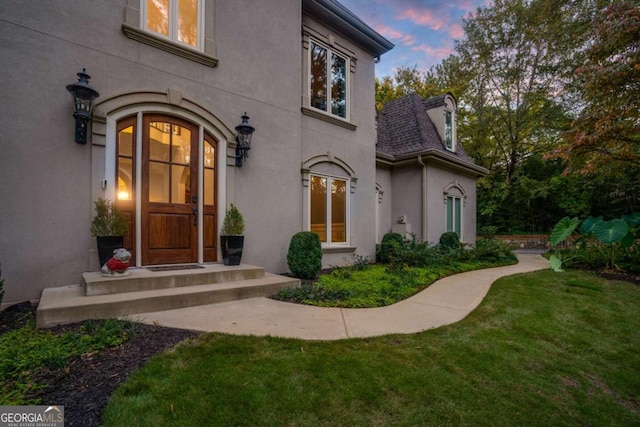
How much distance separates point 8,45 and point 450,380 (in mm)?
5808

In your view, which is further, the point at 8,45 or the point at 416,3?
the point at 416,3

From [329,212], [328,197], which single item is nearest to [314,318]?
[329,212]

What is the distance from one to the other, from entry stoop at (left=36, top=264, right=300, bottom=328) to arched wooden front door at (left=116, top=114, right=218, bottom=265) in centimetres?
37

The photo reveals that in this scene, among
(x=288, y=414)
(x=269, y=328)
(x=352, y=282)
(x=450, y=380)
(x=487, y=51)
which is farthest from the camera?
(x=487, y=51)

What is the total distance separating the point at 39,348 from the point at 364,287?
3943 mm

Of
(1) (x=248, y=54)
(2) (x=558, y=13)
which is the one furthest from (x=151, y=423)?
(2) (x=558, y=13)

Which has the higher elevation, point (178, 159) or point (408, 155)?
point (408, 155)

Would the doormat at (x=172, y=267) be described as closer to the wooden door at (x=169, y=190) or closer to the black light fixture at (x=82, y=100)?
the wooden door at (x=169, y=190)

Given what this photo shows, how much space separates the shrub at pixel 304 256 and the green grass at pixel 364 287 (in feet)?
0.95

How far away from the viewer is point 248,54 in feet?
18.3

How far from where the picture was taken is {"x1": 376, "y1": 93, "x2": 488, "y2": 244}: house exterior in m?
9.22

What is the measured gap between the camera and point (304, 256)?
18.0 ft

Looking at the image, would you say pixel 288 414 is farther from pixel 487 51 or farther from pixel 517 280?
pixel 487 51

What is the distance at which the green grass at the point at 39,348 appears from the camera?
198 centimetres
